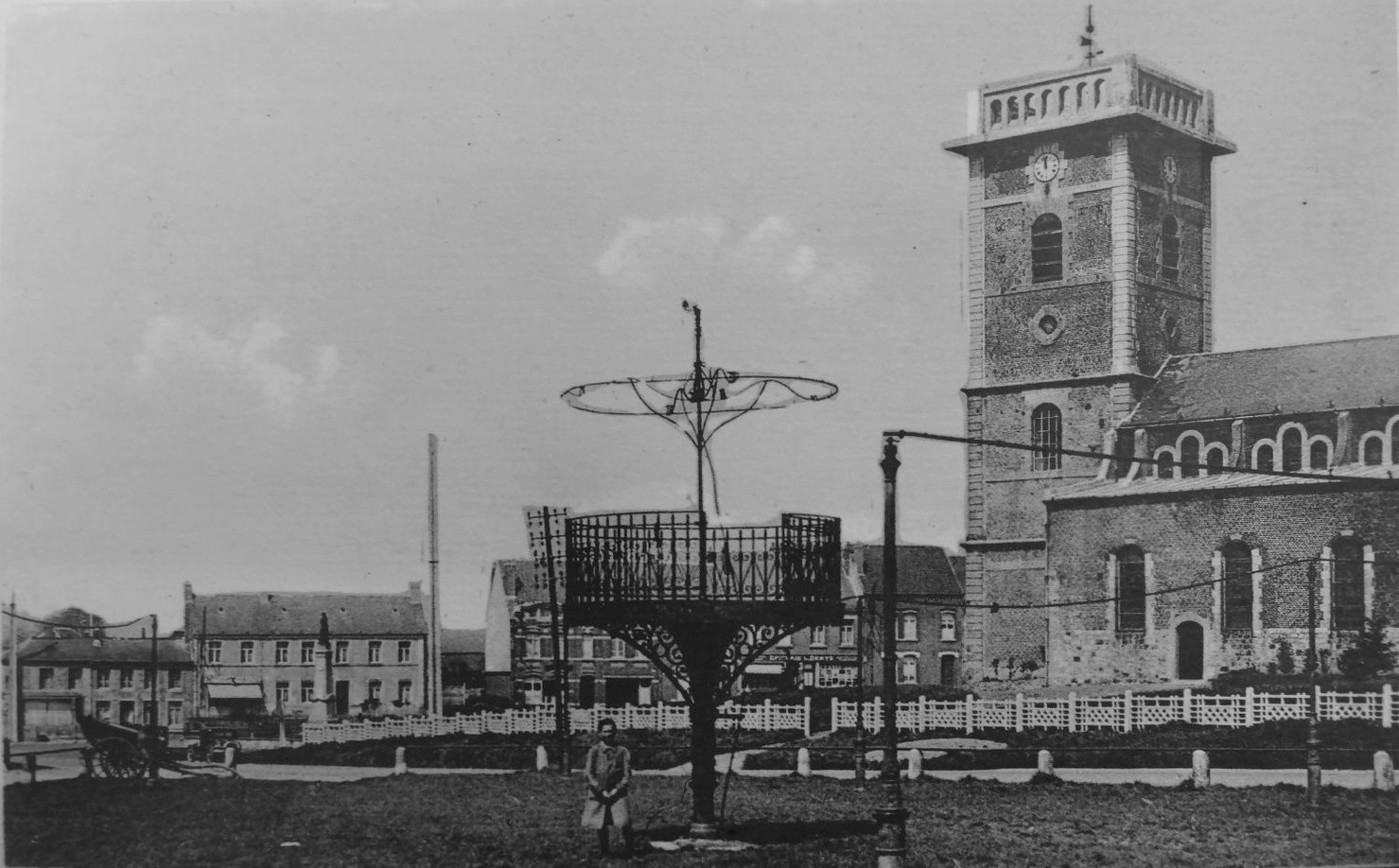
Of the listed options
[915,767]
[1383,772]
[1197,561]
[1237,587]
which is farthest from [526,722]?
[1383,772]

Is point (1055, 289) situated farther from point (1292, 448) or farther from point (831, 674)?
point (831, 674)

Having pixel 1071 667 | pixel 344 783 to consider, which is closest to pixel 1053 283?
pixel 1071 667

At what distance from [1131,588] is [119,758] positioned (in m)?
27.7

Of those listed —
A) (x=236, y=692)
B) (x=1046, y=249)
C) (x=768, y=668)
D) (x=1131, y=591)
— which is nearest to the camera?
(x=1131, y=591)

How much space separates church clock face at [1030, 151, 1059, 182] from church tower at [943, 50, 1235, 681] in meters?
0.04

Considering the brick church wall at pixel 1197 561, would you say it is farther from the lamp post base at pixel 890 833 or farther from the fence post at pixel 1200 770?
the lamp post base at pixel 890 833

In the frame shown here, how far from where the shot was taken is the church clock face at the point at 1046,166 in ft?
158

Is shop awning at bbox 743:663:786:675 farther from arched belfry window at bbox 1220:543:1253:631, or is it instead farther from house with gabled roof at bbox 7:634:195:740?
house with gabled roof at bbox 7:634:195:740

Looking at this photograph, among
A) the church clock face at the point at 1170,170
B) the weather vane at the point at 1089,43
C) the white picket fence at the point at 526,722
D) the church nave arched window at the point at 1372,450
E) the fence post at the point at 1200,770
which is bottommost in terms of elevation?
the white picket fence at the point at 526,722

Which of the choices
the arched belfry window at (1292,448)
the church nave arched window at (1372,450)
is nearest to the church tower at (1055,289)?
the arched belfry window at (1292,448)

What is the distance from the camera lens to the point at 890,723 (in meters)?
17.2

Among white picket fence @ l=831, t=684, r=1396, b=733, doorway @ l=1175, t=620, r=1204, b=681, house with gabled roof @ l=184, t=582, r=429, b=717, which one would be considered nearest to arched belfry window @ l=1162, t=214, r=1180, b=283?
A: doorway @ l=1175, t=620, r=1204, b=681

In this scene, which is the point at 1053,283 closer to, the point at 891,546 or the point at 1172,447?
the point at 1172,447

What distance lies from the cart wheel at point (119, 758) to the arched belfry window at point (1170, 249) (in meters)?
32.6
